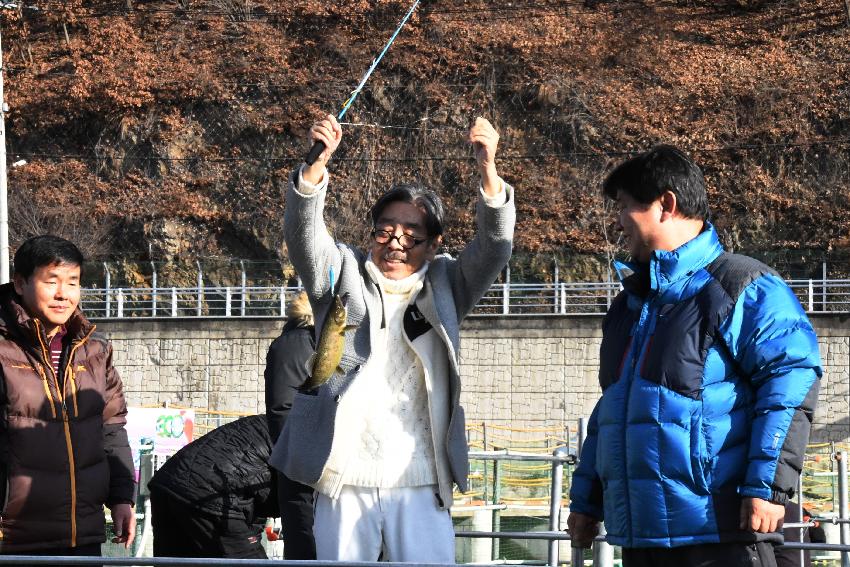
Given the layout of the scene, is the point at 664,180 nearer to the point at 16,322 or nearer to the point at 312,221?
the point at 312,221

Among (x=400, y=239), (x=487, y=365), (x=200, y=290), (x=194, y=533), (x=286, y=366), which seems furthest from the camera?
(x=200, y=290)

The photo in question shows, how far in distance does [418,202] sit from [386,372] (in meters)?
0.54

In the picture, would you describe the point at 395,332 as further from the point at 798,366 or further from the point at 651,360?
the point at 798,366

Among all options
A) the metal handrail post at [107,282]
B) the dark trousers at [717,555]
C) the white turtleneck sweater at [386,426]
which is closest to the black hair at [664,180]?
the white turtleneck sweater at [386,426]

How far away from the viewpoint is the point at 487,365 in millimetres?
29328

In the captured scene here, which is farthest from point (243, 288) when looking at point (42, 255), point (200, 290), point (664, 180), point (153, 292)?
point (664, 180)

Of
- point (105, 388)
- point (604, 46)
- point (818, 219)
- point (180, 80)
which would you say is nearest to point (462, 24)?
point (604, 46)

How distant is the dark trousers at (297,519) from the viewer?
4852 millimetres

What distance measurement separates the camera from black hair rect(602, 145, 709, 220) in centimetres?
387

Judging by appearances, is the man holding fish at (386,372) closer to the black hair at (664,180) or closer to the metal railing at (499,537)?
the black hair at (664,180)

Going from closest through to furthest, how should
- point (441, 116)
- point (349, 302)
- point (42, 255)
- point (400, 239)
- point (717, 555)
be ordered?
point (717, 555) < point (349, 302) < point (400, 239) < point (42, 255) < point (441, 116)

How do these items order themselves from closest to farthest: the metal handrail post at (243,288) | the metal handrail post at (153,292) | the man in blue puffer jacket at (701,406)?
the man in blue puffer jacket at (701,406), the metal handrail post at (243,288), the metal handrail post at (153,292)

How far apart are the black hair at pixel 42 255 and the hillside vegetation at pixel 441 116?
28.8 metres

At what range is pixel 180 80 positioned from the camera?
39.3 metres
